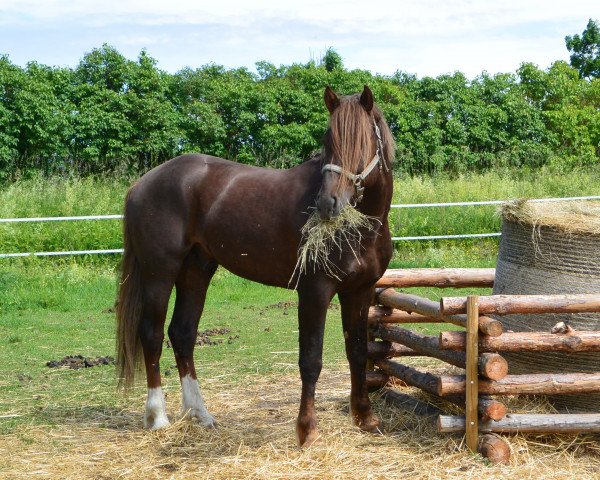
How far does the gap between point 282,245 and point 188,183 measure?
989mm

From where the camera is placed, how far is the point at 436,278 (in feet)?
20.5

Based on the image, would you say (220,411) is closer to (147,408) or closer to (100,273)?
(147,408)

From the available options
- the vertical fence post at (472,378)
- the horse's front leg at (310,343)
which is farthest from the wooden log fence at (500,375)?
the horse's front leg at (310,343)

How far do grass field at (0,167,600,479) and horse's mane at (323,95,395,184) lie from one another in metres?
1.35

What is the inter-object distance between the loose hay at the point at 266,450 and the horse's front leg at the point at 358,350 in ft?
0.38

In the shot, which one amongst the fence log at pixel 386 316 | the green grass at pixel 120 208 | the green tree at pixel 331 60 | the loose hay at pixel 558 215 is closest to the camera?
the loose hay at pixel 558 215

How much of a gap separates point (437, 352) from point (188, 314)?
1961 mm

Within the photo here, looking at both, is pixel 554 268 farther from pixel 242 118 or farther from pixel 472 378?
pixel 242 118

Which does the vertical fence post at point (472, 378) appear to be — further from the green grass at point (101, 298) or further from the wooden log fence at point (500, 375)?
the green grass at point (101, 298)

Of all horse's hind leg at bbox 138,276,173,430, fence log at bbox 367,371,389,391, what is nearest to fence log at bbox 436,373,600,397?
fence log at bbox 367,371,389,391

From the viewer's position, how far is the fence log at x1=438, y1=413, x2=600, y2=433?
194 inches

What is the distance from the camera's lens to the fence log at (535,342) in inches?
192

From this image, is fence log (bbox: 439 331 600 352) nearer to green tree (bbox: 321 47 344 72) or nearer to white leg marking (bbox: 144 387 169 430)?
white leg marking (bbox: 144 387 169 430)

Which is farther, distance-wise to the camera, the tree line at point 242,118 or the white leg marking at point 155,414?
the tree line at point 242,118
